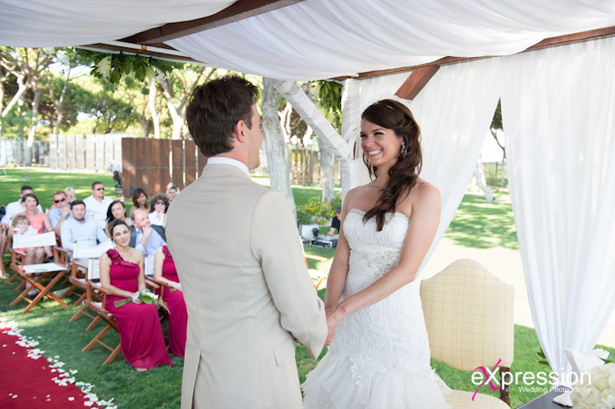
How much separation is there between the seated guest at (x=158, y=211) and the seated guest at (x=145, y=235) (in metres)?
0.40

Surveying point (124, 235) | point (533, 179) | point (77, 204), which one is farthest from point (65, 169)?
point (533, 179)

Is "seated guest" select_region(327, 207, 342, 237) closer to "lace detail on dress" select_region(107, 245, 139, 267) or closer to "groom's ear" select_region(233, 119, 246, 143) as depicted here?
"lace detail on dress" select_region(107, 245, 139, 267)

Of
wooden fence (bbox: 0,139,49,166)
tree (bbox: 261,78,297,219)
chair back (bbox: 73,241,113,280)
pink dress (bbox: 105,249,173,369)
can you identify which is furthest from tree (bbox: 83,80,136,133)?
pink dress (bbox: 105,249,173,369)

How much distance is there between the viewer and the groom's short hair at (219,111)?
157 centimetres

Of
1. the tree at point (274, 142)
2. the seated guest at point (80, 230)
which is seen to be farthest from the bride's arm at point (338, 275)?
the tree at point (274, 142)

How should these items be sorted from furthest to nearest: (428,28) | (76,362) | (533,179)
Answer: (76,362)
(533,179)
(428,28)

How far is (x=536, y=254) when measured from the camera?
3.89 metres

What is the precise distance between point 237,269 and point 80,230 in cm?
657

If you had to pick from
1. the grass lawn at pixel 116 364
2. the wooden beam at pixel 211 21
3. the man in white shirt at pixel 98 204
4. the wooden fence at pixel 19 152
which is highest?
the wooden beam at pixel 211 21

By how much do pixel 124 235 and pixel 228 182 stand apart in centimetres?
424

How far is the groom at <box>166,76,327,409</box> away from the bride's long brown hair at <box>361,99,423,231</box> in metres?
0.94

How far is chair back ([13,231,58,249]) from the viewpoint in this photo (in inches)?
279

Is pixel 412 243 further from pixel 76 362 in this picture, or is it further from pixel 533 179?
pixel 76 362

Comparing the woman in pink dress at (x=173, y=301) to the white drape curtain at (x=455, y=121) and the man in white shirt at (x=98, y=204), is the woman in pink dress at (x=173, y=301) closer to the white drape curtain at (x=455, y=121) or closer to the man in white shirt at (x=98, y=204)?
the white drape curtain at (x=455, y=121)
